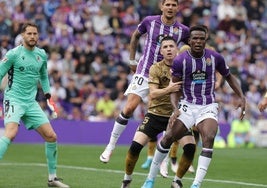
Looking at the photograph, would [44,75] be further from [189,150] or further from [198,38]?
[198,38]

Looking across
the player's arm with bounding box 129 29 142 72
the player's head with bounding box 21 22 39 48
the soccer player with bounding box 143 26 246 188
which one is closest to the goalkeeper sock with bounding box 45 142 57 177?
the player's head with bounding box 21 22 39 48

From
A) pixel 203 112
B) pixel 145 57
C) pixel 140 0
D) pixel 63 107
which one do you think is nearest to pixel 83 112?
pixel 63 107

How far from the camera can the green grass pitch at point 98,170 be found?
14203 mm

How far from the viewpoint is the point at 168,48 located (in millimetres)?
13172

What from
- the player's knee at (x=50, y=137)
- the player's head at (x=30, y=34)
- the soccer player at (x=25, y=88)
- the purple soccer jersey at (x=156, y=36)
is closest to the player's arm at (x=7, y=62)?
the soccer player at (x=25, y=88)

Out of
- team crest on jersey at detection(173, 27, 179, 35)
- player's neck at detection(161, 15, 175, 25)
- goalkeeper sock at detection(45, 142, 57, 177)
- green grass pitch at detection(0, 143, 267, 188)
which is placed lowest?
green grass pitch at detection(0, 143, 267, 188)

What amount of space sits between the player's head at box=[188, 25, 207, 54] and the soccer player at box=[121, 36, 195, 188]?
88cm

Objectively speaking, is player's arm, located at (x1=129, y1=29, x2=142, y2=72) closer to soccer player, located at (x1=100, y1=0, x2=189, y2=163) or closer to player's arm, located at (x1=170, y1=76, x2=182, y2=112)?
soccer player, located at (x1=100, y1=0, x2=189, y2=163)

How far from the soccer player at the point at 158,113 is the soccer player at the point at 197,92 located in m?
0.48

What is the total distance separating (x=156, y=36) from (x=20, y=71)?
2.36 m

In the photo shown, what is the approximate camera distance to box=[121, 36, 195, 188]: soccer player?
13070 millimetres

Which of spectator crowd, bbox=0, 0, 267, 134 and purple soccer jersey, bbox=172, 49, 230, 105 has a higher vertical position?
purple soccer jersey, bbox=172, 49, 230, 105

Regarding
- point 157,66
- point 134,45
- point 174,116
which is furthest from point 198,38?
point 134,45

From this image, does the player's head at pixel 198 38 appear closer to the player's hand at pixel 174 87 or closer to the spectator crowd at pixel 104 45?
the player's hand at pixel 174 87
